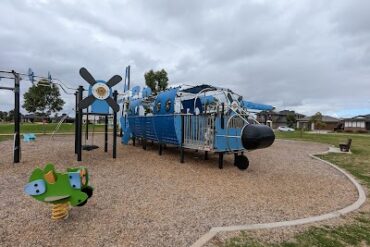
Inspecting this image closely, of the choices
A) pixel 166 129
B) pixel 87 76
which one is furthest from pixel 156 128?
pixel 87 76

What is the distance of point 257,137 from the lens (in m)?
7.76

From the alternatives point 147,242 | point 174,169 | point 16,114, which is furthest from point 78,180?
point 16,114

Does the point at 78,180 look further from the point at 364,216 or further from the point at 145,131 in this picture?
the point at 145,131

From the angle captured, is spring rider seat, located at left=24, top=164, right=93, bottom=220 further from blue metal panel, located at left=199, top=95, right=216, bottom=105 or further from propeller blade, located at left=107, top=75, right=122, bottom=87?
blue metal panel, located at left=199, top=95, right=216, bottom=105

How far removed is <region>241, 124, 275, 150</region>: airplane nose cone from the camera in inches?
306

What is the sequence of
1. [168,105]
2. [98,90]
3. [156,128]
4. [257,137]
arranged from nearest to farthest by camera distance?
[257,137]
[98,90]
[168,105]
[156,128]

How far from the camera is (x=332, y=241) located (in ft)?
13.5

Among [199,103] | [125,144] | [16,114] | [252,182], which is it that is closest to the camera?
[252,182]

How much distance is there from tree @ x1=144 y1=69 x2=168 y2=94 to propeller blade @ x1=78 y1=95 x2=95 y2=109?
22.4 meters

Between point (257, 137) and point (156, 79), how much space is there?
1010 inches

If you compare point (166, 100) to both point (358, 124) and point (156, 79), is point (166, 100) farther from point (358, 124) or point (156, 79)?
point (358, 124)

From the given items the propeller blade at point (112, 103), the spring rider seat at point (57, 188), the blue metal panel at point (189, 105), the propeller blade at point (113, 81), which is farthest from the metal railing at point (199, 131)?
the spring rider seat at point (57, 188)

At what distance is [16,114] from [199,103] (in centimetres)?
632

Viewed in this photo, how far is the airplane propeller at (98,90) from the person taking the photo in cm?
959
